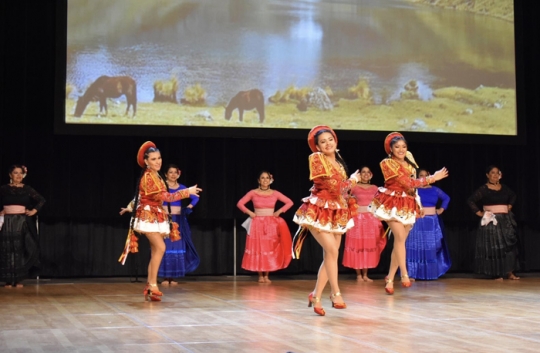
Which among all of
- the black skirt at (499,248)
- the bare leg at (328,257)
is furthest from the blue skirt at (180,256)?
the bare leg at (328,257)

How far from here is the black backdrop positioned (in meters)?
8.95

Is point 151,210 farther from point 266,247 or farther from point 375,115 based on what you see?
point 375,115

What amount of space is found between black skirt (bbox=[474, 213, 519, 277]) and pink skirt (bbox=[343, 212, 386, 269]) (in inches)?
51.7

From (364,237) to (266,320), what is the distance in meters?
4.18

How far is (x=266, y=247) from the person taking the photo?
9.33m

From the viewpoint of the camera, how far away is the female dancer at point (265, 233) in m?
9.31

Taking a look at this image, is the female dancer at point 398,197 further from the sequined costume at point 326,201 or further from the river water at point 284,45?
the river water at point 284,45

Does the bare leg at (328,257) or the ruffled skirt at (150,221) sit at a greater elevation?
the ruffled skirt at (150,221)

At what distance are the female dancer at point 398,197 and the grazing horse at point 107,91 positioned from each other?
3203mm

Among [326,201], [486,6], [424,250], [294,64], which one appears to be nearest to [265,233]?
[424,250]

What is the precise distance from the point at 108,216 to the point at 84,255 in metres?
0.60

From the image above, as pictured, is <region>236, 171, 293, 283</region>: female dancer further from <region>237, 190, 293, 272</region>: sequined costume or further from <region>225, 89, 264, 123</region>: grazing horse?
<region>225, 89, 264, 123</region>: grazing horse

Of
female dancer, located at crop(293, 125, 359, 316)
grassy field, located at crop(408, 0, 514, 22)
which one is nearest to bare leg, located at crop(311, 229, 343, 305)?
female dancer, located at crop(293, 125, 359, 316)

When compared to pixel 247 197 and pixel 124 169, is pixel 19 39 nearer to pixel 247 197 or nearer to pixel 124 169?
pixel 124 169
